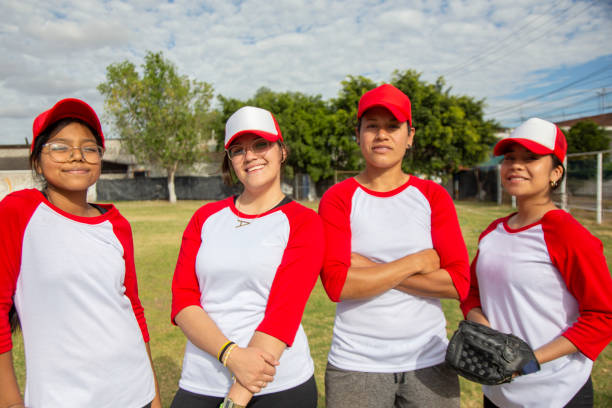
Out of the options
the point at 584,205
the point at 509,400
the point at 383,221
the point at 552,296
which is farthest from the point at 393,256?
the point at 584,205

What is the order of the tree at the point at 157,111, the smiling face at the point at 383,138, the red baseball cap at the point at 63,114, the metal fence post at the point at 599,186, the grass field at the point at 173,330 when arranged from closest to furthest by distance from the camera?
1. the red baseball cap at the point at 63,114
2. the smiling face at the point at 383,138
3. the grass field at the point at 173,330
4. the metal fence post at the point at 599,186
5. the tree at the point at 157,111

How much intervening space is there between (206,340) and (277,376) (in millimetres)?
333

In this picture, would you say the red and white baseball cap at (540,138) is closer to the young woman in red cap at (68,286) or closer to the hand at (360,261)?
the hand at (360,261)

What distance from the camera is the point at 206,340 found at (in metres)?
1.64

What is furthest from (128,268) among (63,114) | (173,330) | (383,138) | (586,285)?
(173,330)

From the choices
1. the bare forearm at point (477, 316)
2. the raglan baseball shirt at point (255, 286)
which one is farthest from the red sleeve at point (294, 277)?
the bare forearm at point (477, 316)

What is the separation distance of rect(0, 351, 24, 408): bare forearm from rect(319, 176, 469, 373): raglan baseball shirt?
1.26 metres

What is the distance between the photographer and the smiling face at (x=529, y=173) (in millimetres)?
1972

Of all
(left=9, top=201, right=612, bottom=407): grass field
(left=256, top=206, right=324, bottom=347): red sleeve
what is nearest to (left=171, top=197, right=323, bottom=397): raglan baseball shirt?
(left=256, top=206, right=324, bottom=347): red sleeve

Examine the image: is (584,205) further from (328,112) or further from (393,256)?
(328,112)

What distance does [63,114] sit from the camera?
67.9 inches

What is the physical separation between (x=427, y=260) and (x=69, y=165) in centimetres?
163

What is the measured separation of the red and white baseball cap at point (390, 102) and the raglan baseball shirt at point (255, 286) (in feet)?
2.12

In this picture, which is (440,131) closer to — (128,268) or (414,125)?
(414,125)
